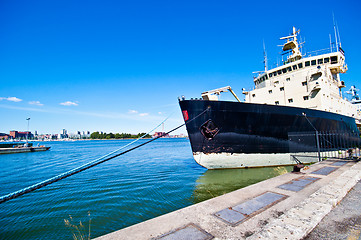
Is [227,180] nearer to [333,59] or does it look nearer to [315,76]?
[315,76]

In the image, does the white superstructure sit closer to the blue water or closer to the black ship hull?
the black ship hull

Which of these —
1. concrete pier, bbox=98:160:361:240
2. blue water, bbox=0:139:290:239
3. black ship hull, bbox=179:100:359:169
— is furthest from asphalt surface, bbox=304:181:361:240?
black ship hull, bbox=179:100:359:169

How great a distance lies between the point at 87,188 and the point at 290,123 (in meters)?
13.3

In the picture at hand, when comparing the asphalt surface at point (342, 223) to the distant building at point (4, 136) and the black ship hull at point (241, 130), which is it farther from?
the distant building at point (4, 136)

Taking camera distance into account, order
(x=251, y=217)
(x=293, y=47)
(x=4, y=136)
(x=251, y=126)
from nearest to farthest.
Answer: (x=251, y=217), (x=251, y=126), (x=293, y=47), (x=4, y=136)

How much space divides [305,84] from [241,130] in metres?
8.11

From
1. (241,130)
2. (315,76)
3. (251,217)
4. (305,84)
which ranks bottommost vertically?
(251,217)

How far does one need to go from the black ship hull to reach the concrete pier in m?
6.00

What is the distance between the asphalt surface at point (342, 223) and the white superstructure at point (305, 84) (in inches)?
471

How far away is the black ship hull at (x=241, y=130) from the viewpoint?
10.3 meters

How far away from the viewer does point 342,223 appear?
278 cm

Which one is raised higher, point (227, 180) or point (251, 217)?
point (251, 217)

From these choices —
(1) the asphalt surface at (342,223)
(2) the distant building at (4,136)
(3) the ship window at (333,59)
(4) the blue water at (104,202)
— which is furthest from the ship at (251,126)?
(2) the distant building at (4,136)

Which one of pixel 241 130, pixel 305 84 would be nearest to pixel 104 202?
pixel 241 130
